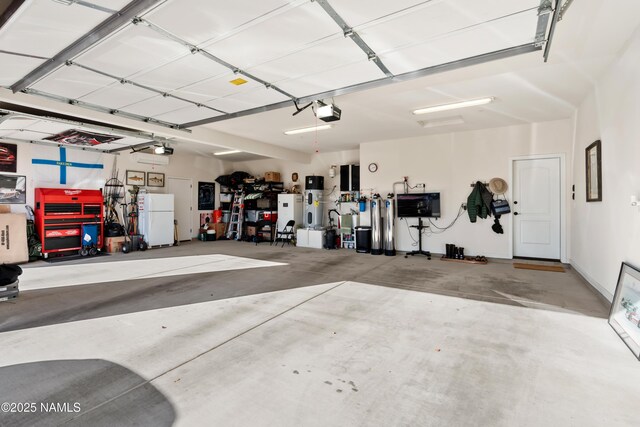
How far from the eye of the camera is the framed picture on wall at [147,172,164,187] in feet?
29.7

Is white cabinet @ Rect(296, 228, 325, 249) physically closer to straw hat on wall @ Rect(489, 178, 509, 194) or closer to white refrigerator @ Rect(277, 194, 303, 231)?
white refrigerator @ Rect(277, 194, 303, 231)

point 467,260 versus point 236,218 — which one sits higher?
point 236,218

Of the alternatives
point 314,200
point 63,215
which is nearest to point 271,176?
point 314,200

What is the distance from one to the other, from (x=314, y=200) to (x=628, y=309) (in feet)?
23.3

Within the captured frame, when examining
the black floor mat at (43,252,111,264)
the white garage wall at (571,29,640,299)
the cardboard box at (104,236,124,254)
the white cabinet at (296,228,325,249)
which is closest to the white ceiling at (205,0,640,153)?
the white garage wall at (571,29,640,299)

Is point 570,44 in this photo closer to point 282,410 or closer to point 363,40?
point 363,40

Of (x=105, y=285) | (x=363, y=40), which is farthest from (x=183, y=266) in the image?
(x=363, y=40)

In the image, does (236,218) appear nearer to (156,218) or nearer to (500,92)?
(156,218)

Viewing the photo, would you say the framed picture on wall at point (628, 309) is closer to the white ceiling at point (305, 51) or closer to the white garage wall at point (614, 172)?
the white garage wall at point (614, 172)

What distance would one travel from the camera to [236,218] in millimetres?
10648

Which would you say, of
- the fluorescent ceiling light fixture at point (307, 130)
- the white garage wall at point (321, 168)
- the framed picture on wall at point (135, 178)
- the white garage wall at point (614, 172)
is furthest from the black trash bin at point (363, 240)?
the framed picture on wall at point (135, 178)

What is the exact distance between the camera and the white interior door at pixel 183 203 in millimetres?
9633

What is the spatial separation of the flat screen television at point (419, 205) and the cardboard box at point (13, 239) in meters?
8.21

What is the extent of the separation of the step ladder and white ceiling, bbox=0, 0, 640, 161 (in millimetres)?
5424
